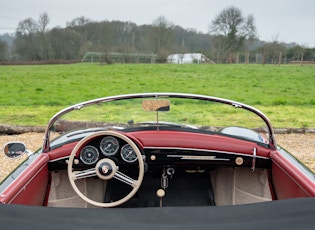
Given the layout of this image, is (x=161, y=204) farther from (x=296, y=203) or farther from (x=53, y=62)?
(x=53, y=62)

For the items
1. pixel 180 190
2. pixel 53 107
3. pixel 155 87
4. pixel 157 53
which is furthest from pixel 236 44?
pixel 180 190

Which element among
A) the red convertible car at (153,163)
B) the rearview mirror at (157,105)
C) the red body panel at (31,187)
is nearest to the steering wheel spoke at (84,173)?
the red convertible car at (153,163)

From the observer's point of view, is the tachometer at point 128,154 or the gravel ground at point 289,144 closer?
the tachometer at point 128,154

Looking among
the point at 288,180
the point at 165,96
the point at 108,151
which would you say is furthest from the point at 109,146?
the point at 288,180

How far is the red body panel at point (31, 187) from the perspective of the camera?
2215mm

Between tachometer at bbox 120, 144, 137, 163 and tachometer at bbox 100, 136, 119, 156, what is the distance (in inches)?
2.0

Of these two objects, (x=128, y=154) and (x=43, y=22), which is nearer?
(x=128, y=154)

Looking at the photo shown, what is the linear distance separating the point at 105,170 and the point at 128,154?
215 millimetres

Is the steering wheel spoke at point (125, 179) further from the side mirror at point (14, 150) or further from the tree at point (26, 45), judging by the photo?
the tree at point (26, 45)

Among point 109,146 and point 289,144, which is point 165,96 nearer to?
point 109,146

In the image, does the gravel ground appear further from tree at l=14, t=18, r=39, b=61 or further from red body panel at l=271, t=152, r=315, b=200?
tree at l=14, t=18, r=39, b=61

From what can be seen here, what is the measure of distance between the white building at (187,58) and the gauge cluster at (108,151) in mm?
38994

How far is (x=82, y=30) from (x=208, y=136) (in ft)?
184

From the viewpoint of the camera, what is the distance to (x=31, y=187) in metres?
2.58
